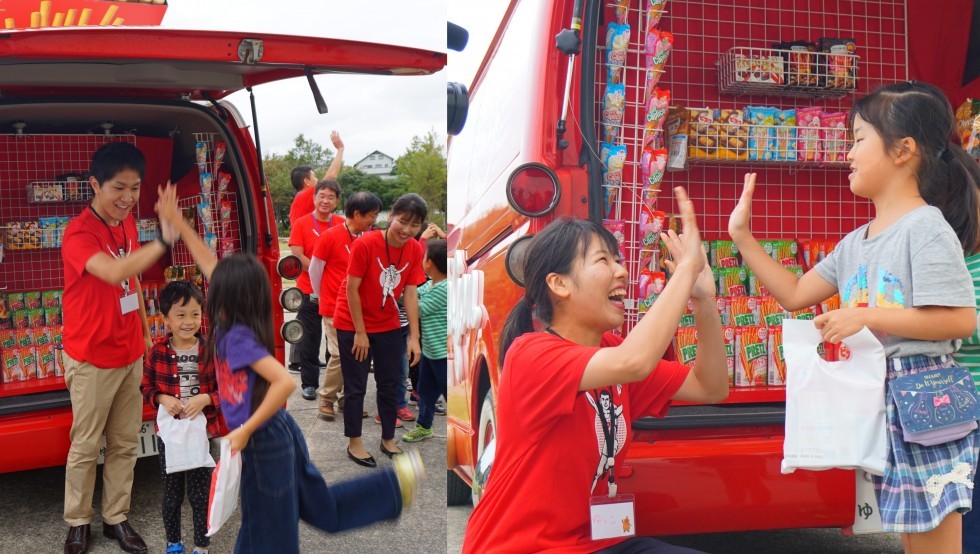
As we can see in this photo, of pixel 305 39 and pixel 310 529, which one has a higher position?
pixel 305 39

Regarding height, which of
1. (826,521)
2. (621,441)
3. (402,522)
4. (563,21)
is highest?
(563,21)

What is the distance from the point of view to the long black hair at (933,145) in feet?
7.25

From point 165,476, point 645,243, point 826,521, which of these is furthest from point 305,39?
point 826,521

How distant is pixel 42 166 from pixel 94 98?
3.69 feet

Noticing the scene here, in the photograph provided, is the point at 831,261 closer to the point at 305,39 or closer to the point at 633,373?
the point at 633,373

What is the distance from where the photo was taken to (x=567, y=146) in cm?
283

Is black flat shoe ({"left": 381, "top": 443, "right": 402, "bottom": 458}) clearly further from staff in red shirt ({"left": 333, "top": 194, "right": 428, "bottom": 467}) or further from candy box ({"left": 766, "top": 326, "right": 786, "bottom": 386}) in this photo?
candy box ({"left": 766, "top": 326, "right": 786, "bottom": 386})

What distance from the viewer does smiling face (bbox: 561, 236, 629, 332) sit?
213cm

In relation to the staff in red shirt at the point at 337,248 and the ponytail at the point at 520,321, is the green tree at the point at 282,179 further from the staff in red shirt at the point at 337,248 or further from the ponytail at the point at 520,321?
the ponytail at the point at 520,321

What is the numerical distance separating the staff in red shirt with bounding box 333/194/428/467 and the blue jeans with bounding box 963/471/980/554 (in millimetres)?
2970

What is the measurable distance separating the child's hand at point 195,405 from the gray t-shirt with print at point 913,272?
2.47m

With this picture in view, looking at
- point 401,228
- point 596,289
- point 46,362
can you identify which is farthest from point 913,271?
point 46,362

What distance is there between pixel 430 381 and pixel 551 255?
3053 mm

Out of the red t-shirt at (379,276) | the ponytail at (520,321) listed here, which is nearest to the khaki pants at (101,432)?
the red t-shirt at (379,276)
